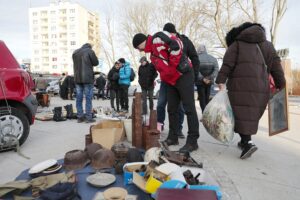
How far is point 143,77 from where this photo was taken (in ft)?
27.2

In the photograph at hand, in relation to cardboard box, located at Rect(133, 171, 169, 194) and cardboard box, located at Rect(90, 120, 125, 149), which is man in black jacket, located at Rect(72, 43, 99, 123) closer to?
cardboard box, located at Rect(90, 120, 125, 149)

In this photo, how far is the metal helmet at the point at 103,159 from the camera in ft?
11.3

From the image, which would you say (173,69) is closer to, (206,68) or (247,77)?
(247,77)

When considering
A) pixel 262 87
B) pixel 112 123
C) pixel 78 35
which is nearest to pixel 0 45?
pixel 112 123

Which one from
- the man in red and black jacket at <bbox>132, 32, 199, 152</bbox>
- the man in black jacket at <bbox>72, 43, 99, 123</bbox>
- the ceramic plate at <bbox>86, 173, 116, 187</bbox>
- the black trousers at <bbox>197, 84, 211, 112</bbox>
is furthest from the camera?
the man in black jacket at <bbox>72, 43, 99, 123</bbox>

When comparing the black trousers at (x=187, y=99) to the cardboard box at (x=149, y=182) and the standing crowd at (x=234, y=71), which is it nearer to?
the standing crowd at (x=234, y=71)

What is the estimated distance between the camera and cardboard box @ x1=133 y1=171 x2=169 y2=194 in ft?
8.51

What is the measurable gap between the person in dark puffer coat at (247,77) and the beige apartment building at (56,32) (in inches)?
3440

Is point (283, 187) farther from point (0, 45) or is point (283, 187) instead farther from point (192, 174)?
point (0, 45)

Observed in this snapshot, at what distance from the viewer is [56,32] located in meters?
93.9

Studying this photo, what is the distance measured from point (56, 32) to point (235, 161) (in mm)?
97598

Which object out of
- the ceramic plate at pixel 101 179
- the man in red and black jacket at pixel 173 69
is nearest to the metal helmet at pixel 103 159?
the ceramic plate at pixel 101 179

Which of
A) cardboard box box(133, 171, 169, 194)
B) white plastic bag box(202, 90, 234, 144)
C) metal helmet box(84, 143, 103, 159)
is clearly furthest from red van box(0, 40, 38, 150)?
white plastic bag box(202, 90, 234, 144)

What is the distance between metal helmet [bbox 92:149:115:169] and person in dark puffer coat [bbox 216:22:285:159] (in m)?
1.72
